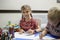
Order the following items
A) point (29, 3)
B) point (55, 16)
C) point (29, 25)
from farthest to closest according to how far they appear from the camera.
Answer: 1. point (29, 3)
2. point (29, 25)
3. point (55, 16)

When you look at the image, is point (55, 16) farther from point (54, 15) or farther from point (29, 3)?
point (29, 3)

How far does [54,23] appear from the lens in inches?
52.3

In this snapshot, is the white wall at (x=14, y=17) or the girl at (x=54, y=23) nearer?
the girl at (x=54, y=23)

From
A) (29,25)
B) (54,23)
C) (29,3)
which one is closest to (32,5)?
(29,3)

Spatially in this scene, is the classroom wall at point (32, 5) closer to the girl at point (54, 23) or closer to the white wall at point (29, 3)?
the white wall at point (29, 3)

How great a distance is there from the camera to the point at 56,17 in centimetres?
128

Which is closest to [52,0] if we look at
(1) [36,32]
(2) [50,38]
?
(1) [36,32]

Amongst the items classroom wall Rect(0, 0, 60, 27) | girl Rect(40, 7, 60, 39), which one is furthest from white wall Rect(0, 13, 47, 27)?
girl Rect(40, 7, 60, 39)

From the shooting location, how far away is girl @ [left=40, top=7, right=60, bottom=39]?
4.22 feet

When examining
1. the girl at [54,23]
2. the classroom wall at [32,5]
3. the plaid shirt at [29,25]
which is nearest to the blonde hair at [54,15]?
the girl at [54,23]

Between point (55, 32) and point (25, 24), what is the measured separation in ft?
1.77

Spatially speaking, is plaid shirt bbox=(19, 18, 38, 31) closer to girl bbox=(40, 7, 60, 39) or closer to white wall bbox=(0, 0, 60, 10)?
girl bbox=(40, 7, 60, 39)

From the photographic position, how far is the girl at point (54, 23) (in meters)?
1.29

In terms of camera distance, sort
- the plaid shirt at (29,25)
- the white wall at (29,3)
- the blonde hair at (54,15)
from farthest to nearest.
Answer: the white wall at (29,3) < the plaid shirt at (29,25) < the blonde hair at (54,15)
